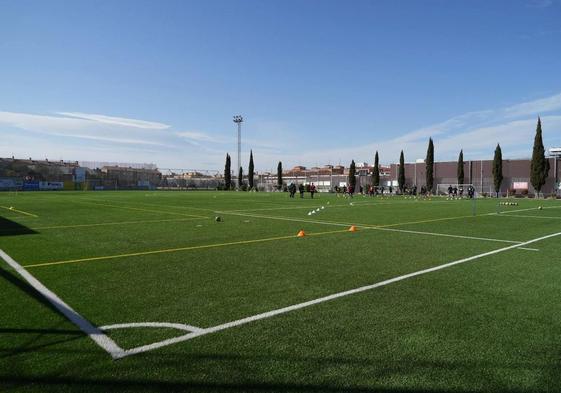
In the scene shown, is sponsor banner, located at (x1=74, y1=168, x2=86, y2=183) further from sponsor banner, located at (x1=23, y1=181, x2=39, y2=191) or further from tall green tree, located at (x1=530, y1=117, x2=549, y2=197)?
tall green tree, located at (x1=530, y1=117, x2=549, y2=197)

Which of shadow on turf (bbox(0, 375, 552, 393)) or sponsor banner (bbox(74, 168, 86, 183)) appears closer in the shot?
shadow on turf (bbox(0, 375, 552, 393))

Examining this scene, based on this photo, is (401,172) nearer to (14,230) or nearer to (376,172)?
(376,172)

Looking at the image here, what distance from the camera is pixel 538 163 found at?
5841 cm

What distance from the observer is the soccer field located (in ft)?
11.7

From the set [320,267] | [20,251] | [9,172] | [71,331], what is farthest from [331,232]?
[9,172]

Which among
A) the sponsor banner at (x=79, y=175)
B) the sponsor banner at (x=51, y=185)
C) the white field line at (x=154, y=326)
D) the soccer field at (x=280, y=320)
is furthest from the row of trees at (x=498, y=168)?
the white field line at (x=154, y=326)

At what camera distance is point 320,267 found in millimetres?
8117

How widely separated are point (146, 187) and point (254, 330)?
10288cm

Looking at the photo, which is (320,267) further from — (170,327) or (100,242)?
(100,242)

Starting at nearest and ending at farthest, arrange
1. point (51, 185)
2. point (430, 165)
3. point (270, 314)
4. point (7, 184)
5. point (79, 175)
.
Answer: point (270, 314), point (430, 165), point (7, 184), point (51, 185), point (79, 175)

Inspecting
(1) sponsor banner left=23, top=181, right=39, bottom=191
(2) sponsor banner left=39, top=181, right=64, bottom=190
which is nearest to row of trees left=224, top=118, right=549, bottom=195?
(2) sponsor banner left=39, top=181, right=64, bottom=190

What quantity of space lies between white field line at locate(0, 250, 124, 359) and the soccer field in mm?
25

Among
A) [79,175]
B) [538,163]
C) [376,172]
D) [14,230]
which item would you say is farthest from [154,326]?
[79,175]

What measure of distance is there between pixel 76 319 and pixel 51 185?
91461mm
